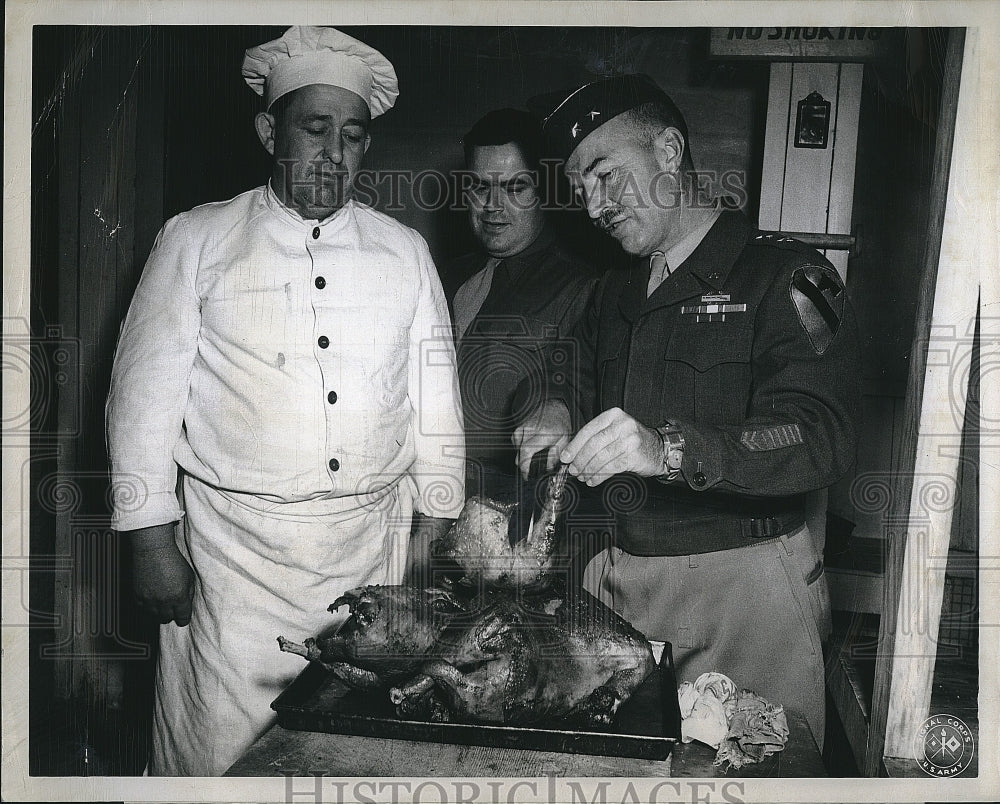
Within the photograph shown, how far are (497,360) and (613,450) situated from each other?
0.35 m

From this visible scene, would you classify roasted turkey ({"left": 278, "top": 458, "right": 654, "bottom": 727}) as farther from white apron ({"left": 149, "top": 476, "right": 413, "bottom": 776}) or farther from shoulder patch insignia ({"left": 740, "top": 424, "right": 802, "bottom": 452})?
shoulder patch insignia ({"left": 740, "top": 424, "right": 802, "bottom": 452})

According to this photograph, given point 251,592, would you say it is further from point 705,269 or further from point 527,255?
point 705,269

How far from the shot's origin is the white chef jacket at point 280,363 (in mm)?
2078

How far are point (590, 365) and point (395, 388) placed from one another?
47 cm

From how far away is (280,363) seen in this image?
6.79 feet

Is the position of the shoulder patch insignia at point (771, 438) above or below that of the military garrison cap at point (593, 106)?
below

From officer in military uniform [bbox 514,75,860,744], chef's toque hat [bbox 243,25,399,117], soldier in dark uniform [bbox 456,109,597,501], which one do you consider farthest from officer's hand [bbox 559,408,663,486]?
chef's toque hat [bbox 243,25,399,117]

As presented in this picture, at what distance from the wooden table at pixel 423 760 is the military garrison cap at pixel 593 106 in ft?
4.52

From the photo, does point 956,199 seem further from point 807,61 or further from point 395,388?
point 395,388

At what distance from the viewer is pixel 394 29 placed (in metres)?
2.12

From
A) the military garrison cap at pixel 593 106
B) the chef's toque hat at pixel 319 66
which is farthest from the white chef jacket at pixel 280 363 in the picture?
the military garrison cap at pixel 593 106

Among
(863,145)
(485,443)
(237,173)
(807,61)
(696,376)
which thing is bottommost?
(485,443)

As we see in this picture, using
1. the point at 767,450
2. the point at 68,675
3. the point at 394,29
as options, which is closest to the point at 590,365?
the point at 767,450

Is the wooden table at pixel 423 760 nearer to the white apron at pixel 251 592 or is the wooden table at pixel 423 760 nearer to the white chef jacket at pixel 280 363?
the white apron at pixel 251 592
